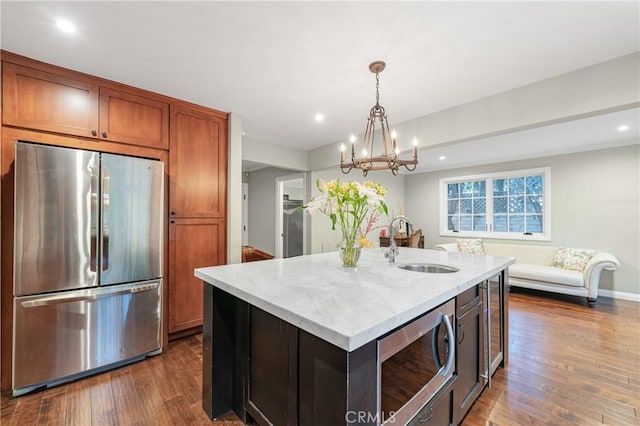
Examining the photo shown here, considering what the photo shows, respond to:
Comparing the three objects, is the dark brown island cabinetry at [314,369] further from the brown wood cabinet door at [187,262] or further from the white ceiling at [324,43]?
the white ceiling at [324,43]

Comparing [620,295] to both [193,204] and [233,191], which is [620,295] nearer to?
[233,191]

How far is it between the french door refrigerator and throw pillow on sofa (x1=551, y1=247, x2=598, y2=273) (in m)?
5.61

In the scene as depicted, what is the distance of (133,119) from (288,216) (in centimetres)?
343

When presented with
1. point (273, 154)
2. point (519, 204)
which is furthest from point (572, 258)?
point (273, 154)

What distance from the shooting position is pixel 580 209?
448cm

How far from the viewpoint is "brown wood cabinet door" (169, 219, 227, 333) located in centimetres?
268

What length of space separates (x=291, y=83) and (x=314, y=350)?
7.18 ft

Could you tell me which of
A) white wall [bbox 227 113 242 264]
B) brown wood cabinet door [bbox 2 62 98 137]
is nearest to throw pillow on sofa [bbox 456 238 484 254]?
white wall [bbox 227 113 242 264]

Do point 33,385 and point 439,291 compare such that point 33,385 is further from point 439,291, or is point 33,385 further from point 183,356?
point 439,291

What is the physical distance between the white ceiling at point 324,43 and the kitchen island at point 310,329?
1.53 m

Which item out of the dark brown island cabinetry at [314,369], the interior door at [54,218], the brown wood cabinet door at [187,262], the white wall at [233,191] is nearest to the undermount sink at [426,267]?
the dark brown island cabinetry at [314,369]

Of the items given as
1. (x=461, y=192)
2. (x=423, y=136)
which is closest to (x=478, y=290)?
(x=423, y=136)

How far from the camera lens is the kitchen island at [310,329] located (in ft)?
2.95

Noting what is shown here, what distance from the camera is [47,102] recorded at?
206 cm
